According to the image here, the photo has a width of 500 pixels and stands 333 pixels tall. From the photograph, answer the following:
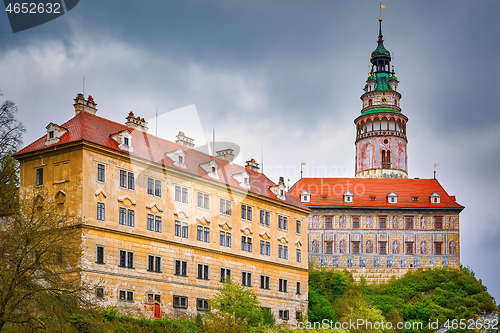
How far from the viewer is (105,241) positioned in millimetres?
45438

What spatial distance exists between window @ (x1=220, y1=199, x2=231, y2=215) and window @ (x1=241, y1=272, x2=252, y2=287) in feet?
15.2

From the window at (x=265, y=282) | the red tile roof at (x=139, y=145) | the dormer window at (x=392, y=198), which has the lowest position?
the window at (x=265, y=282)

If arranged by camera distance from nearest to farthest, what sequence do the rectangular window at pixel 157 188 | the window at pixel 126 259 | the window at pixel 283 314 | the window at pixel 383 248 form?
1. the window at pixel 126 259
2. the rectangular window at pixel 157 188
3. the window at pixel 283 314
4. the window at pixel 383 248

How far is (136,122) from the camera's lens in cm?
5400

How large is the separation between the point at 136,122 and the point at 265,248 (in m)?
13.8

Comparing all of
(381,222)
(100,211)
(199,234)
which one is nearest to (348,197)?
(381,222)

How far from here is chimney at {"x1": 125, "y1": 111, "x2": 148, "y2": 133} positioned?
176 ft

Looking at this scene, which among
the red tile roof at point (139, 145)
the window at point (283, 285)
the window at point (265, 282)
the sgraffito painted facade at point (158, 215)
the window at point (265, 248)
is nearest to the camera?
the sgraffito painted facade at point (158, 215)

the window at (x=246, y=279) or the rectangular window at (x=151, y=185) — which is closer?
the rectangular window at (x=151, y=185)

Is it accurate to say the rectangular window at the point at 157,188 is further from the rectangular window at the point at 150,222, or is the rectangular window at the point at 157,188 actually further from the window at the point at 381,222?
the window at the point at 381,222

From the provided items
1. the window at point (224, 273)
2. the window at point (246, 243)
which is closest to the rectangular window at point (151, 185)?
the window at point (224, 273)

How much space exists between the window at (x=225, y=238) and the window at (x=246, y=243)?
1.58 meters

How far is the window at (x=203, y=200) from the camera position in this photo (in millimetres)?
53406

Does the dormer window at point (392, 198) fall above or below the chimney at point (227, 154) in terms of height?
below
